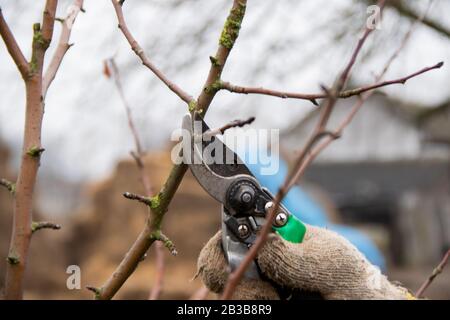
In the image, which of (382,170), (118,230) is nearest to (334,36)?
(118,230)

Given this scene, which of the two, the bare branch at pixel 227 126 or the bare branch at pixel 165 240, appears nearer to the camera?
the bare branch at pixel 227 126

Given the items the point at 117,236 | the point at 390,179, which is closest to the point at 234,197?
the point at 117,236

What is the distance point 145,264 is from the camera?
889 centimetres

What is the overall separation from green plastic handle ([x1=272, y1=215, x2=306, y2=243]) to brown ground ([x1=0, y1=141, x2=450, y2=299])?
6225 millimetres

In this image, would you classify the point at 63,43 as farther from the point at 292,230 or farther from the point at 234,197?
the point at 292,230

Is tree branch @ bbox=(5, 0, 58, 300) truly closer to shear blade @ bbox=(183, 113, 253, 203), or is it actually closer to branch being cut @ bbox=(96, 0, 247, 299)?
branch being cut @ bbox=(96, 0, 247, 299)

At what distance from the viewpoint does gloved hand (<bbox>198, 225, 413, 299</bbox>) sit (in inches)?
55.0

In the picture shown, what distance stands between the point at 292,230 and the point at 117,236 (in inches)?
324

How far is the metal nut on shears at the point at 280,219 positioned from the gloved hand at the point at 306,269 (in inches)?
1.8

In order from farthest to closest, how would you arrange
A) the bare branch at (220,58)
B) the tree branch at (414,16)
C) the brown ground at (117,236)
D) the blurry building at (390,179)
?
the blurry building at (390,179) < the brown ground at (117,236) < the tree branch at (414,16) < the bare branch at (220,58)

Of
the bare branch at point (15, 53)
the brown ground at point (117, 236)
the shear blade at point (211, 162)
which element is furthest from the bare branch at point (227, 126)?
the brown ground at point (117, 236)

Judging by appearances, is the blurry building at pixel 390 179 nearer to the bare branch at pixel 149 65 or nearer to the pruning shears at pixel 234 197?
the pruning shears at pixel 234 197

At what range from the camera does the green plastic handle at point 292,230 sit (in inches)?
58.6
